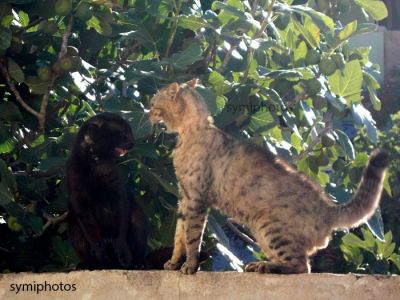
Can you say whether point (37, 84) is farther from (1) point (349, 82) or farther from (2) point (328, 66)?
(1) point (349, 82)

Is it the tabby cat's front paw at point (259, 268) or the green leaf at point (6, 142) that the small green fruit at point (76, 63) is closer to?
the green leaf at point (6, 142)

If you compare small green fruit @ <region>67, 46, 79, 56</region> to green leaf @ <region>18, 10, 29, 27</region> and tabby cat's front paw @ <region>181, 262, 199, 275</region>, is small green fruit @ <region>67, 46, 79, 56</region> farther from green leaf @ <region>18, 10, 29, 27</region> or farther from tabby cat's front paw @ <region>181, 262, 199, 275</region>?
tabby cat's front paw @ <region>181, 262, 199, 275</region>

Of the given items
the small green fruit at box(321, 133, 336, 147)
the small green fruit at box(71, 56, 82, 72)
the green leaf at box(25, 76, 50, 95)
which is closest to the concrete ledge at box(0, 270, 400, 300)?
the green leaf at box(25, 76, 50, 95)

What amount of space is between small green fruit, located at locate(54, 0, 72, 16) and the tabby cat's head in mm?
562

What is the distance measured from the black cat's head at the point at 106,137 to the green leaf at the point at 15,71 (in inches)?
14.5

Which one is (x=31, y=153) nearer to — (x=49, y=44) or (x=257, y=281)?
(x=49, y=44)

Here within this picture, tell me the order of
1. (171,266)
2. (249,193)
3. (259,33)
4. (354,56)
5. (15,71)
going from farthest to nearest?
1. (354,56)
2. (259,33)
3. (15,71)
4. (171,266)
5. (249,193)

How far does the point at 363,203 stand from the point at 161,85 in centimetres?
120

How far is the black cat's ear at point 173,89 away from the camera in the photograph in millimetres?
4391

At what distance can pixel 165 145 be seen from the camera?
195 inches

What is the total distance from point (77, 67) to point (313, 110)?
124 cm

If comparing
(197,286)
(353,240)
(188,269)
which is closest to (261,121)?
(353,240)

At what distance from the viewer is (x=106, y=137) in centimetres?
457

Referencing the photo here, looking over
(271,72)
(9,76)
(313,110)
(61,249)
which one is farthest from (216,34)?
(61,249)
